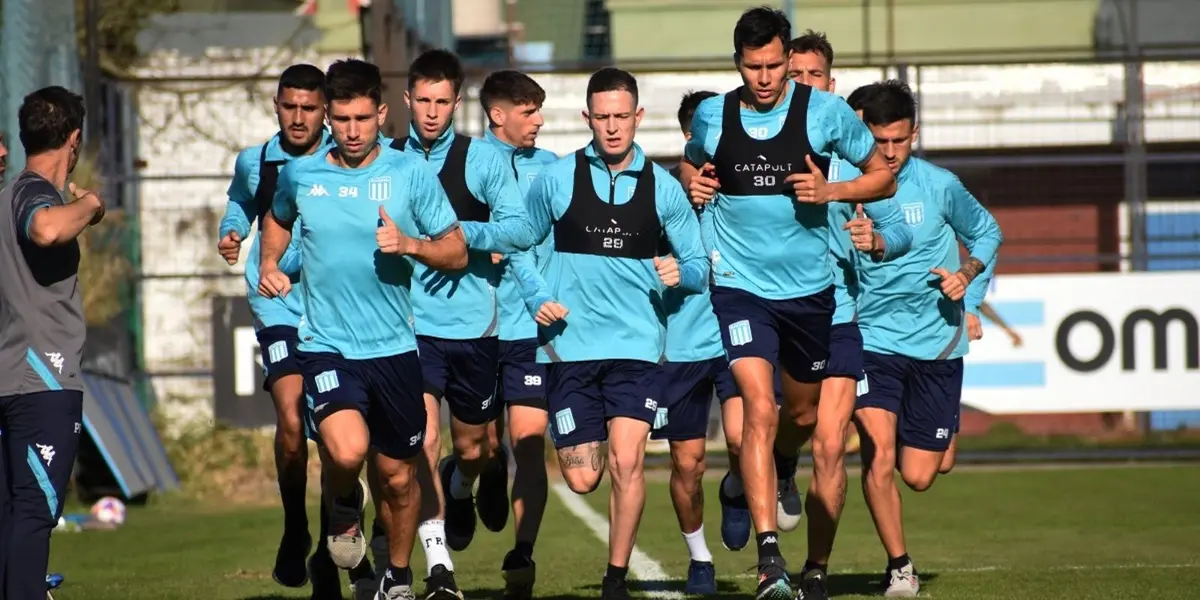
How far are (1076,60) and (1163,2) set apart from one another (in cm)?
654

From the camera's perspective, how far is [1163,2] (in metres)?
23.0

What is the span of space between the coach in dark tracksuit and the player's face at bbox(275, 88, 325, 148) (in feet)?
6.07

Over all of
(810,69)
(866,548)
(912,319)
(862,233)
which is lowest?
(866,548)

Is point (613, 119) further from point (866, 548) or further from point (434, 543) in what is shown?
point (866, 548)

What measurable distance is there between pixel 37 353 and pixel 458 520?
10.8 ft

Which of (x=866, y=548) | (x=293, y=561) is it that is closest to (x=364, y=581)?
(x=293, y=561)

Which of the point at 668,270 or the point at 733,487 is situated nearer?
the point at 668,270

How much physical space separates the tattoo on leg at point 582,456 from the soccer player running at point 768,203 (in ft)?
2.83

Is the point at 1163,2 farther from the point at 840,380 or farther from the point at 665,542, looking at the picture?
the point at 840,380

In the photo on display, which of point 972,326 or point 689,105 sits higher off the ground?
point 689,105

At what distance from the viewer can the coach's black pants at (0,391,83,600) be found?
7.32 meters

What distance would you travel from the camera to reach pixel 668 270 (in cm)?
852

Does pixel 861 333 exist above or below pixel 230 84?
below

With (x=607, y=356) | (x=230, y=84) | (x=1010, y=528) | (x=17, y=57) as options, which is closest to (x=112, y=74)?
(x=230, y=84)
